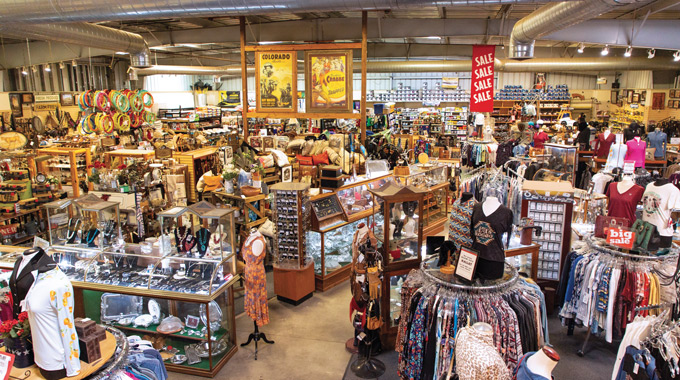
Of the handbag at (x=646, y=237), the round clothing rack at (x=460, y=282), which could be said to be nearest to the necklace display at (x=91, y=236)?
the round clothing rack at (x=460, y=282)

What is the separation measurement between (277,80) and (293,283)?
4759mm

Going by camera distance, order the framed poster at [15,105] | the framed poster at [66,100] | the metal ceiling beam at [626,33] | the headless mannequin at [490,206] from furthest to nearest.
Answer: the framed poster at [66,100] < the framed poster at [15,105] < the metal ceiling beam at [626,33] < the headless mannequin at [490,206]

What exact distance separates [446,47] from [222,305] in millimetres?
14182

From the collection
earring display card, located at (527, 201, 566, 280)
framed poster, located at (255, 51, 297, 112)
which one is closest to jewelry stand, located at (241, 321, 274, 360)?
earring display card, located at (527, 201, 566, 280)

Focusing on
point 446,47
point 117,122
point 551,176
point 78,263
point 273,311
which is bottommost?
point 273,311

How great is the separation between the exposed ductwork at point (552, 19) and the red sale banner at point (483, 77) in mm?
901

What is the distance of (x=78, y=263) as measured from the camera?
214 inches

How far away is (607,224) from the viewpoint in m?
5.00

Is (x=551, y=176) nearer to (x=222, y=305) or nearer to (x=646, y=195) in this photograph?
(x=646, y=195)

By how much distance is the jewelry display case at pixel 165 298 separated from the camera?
493 centimetres

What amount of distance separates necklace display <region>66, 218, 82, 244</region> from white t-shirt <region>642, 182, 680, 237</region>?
644 cm

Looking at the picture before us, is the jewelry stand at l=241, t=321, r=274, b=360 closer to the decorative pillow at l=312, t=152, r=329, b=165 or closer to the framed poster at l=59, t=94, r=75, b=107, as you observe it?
the decorative pillow at l=312, t=152, r=329, b=165

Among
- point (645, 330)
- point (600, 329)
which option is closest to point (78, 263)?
point (645, 330)

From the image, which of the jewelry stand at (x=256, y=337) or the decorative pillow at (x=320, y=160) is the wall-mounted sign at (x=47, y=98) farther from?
the jewelry stand at (x=256, y=337)
